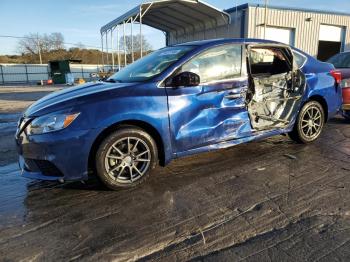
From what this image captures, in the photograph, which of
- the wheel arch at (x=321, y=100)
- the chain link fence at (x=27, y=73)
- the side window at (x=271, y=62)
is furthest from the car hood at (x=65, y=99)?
the chain link fence at (x=27, y=73)

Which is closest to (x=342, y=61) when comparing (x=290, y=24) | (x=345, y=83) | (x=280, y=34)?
(x=345, y=83)

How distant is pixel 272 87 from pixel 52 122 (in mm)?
3179

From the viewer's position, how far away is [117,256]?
8.45 ft

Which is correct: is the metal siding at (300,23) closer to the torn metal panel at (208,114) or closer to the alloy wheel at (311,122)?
the alloy wheel at (311,122)

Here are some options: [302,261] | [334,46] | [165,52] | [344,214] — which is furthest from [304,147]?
[334,46]

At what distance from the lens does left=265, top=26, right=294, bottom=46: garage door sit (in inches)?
786

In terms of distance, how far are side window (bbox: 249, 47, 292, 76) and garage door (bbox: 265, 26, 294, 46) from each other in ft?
51.4

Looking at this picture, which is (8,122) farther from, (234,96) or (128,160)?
(234,96)

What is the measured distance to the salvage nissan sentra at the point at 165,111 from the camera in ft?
11.5

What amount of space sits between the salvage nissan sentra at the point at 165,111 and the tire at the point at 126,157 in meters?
0.01

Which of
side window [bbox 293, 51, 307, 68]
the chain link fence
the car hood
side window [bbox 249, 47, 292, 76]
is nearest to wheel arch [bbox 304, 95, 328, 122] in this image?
side window [bbox 293, 51, 307, 68]

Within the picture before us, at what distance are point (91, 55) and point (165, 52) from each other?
206ft

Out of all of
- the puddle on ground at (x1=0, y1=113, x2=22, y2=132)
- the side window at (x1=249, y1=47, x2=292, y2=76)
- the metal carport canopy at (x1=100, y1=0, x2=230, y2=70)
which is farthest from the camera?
the metal carport canopy at (x1=100, y1=0, x2=230, y2=70)

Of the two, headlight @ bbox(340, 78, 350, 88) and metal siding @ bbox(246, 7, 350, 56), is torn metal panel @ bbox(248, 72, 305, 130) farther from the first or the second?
metal siding @ bbox(246, 7, 350, 56)
